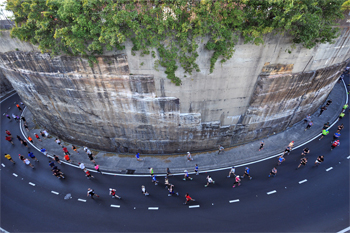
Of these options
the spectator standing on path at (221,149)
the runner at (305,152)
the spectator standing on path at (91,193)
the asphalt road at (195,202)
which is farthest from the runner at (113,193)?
the runner at (305,152)

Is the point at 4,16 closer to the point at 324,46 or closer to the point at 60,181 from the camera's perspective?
the point at 60,181

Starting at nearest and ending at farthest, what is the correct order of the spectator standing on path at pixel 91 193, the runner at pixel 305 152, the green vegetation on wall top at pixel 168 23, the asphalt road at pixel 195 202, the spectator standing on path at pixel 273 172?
1. the green vegetation on wall top at pixel 168 23
2. the asphalt road at pixel 195 202
3. the spectator standing on path at pixel 91 193
4. the spectator standing on path at pixel 273 172
5. the runner at pixel 305 152

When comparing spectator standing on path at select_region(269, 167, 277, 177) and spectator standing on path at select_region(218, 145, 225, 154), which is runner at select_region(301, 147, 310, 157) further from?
spectator standing on path at select_region(218, 145, 225, 154)

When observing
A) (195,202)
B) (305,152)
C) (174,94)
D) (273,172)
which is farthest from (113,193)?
(305,152)

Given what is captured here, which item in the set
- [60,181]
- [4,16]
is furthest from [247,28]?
[60,181]

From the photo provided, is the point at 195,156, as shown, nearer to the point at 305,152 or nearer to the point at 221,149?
the point at 221,149

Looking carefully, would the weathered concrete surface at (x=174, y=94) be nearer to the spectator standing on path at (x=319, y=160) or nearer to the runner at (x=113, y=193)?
the spectator standing on path at (x=319, y=160)

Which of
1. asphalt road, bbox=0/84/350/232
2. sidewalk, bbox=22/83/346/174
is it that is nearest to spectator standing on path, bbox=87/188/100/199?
asphalt road, bbox=0/84/350/232
